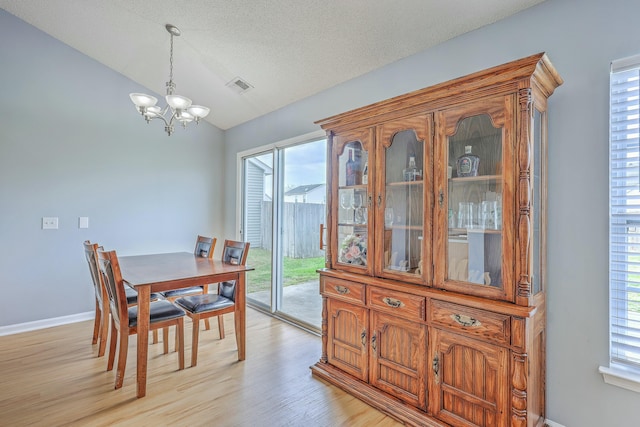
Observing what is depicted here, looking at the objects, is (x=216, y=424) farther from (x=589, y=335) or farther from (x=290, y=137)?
(x=290, y=137)

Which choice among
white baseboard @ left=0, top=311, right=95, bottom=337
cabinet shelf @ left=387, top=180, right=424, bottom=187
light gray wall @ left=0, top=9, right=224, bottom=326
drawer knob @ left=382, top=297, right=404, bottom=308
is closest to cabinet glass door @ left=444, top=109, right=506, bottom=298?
cabinet shelf @ left=387, top=180, right=424, bottom=187

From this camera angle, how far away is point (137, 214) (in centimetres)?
421

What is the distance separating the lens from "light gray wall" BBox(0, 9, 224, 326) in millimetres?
3400

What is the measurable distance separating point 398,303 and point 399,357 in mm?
350

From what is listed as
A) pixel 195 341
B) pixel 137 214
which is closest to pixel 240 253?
pixel 195 341

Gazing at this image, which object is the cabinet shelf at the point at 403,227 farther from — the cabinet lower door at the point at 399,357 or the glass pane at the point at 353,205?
the cabinet lower door at the point at 399,357

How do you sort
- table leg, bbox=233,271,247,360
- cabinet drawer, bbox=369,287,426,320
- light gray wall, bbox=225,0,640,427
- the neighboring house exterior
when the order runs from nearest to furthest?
light gray wall, bbox=225,0,640,427, cabinet drawer, bbox=369,287,426,320, table leg, bbox=233,271,247,360, the neighboring house exterior

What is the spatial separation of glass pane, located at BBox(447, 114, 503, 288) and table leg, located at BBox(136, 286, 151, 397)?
208 cm

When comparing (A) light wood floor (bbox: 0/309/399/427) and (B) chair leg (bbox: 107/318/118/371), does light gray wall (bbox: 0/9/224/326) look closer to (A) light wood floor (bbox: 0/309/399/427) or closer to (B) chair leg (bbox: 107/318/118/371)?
(A) light wood floor (bbox: 0/309/399/427)

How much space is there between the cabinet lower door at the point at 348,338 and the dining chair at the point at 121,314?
1.21m

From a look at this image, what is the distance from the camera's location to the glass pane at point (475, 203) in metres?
1.72

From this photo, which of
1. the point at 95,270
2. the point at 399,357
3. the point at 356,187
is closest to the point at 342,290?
the point at 399,357

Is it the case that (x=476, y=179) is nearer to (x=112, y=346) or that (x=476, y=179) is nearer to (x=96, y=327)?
(x=112, y=346)

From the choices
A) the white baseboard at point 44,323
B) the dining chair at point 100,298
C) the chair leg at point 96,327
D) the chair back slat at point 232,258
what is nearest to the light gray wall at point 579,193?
the chair back slat at point 232,258
